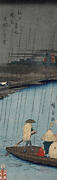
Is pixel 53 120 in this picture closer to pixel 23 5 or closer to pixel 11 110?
pixel 11 110

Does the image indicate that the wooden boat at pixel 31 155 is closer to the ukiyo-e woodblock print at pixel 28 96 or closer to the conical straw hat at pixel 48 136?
the ukiyo-e woodblock print at pixel 28 96

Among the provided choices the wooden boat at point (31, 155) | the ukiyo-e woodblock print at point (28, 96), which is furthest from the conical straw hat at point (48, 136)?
the wooden boat at point (31, 155)

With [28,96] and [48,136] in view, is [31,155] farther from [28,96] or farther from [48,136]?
[28,96]

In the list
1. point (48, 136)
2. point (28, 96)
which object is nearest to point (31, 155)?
point (48, 136)

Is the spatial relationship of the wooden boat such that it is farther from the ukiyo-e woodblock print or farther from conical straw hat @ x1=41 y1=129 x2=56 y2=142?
conical straw hat @ x1=41 y1=129 x2=56 y2=142

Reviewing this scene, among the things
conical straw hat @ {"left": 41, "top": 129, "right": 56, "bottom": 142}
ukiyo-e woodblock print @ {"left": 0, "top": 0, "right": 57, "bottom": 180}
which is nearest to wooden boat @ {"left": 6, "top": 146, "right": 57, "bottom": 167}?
ukiyo-e woodblock print @ {"left": 0, "top": 0, "right": 57, "bottom": 180}

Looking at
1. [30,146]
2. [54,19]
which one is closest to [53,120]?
[30,146]
